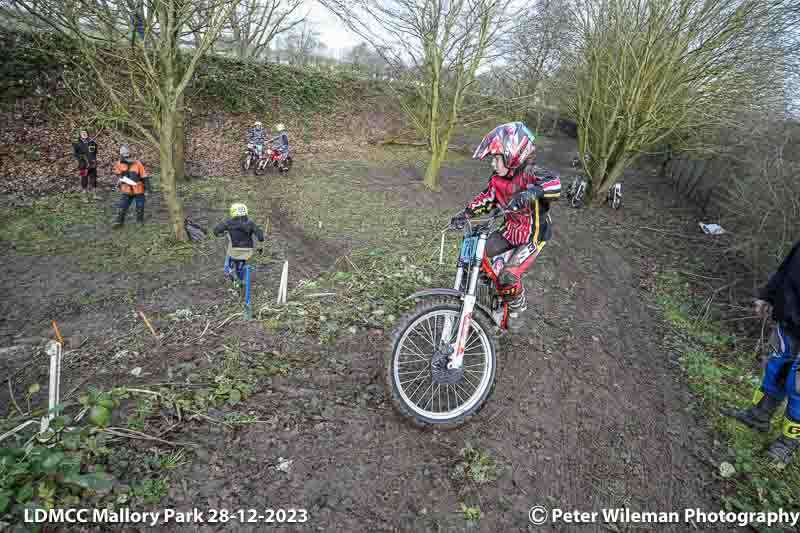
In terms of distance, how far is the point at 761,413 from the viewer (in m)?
3.41

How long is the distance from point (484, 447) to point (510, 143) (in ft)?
7.96

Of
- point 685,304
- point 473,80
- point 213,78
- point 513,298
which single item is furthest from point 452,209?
point 213,78

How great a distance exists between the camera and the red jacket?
334cm

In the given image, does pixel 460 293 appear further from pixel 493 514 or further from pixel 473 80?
pixel 473 80

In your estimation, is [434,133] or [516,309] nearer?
[516,309]

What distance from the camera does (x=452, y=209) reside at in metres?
12.5

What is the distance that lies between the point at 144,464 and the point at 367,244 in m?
Result: 6.64

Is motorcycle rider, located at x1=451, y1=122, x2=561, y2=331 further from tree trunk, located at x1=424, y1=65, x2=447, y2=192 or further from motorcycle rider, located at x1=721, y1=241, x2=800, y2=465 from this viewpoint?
tree trunk, located at x1=424, y1=65, x2=447, y2=192

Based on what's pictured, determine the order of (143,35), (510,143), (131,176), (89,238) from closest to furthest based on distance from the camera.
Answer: (510,143) < (143,35) < (89,238) < (131,176)

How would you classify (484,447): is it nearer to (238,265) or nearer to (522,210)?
(522,210)

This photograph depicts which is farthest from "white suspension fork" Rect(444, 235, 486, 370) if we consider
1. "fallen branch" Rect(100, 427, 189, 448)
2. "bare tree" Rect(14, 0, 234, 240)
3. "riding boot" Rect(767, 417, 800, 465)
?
"bare tree" Rect(14, 0, 234, 240)

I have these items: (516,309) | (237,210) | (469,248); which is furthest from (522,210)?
(237,210)

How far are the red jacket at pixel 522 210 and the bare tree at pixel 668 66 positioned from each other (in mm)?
10516

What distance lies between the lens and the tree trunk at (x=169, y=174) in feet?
24.7
